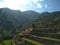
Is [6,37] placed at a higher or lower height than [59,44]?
lower

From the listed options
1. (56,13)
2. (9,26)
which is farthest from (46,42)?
(56,13)

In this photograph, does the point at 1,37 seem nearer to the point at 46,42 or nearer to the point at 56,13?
the point at 46,42

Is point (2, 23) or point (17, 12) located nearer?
point (2, 23)

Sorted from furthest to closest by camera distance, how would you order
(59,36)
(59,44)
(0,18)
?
(0,18), (59,36), (59,44)

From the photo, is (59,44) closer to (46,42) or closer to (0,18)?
(46,42)

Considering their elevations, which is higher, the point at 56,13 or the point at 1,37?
the point at 56,13

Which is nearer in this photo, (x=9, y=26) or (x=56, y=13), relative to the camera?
(x=9, y=26)

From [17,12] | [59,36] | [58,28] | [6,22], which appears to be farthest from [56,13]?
[59,36]

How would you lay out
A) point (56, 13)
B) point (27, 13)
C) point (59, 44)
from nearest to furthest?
point (59, 44)
point (56, 13)
point (27, 13)

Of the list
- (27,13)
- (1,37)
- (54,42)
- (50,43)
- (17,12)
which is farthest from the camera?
(27,13)
